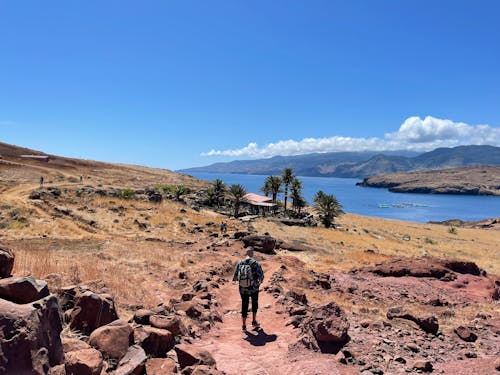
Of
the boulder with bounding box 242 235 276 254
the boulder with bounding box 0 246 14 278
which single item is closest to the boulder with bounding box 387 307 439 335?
the boulder with bounding box 0 246 14 278

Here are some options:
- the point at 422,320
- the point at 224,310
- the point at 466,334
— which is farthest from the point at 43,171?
the point at 466,334

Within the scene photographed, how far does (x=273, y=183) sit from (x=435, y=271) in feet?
191

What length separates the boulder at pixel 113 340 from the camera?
6113 mm

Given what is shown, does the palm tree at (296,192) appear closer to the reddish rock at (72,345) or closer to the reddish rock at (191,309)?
the reddish rock at (191,309)

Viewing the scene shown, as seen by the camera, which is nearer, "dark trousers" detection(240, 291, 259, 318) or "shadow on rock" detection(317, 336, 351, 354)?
"shadow on rock" detection(317, 336, 351, 354)

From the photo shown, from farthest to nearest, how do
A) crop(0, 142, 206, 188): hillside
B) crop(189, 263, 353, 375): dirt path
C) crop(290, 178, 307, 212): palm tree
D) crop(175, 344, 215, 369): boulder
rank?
crop(290, 178, 307, 212): palm tree < crop(0, 142, 206, 188): hillside < crop(189, 263, 353, 375): dirt path < crop(175, 344, 215, 369): boulder

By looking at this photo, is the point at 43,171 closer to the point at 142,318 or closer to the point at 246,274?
the point at 246,274

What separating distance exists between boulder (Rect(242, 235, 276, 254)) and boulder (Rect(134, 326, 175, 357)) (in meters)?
17.9

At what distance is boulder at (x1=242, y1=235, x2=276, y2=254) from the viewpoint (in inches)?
993

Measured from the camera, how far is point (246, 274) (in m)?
10.4

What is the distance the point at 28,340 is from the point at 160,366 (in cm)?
240

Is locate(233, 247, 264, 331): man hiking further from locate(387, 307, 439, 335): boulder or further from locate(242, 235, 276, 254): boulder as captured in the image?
locate(242, 235, 276, 254): boulder

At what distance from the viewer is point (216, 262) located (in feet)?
64.1

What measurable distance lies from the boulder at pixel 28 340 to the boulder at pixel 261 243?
66.2 feet
